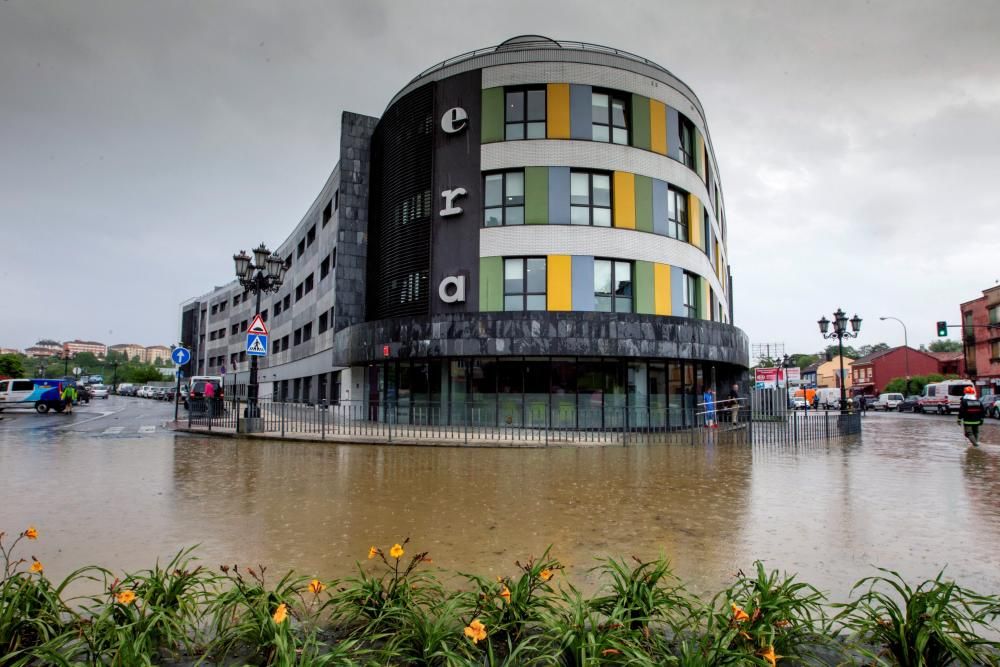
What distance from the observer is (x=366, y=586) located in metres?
3.48

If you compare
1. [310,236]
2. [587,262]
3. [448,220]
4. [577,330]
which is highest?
[310,236]

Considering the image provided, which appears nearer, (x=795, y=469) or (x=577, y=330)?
(x=795, y=469)

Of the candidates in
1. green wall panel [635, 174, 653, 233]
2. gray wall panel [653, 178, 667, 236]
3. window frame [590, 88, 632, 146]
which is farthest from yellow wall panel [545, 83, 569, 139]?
gray wall panel [653, 178, 667, 236]

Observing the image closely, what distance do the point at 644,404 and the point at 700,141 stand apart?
1391cm

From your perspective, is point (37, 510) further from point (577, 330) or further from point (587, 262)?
point (587, 262)

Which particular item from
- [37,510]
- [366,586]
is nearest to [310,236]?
[37,510]

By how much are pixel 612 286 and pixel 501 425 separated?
23.9ft

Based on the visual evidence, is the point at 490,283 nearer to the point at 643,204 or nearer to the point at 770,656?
the point at 643,204

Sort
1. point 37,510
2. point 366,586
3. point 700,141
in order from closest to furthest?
1. point 366,586
2. point 37,510
3. point 700,141

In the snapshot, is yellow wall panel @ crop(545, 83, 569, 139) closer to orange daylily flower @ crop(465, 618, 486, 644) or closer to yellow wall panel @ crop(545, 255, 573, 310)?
yellow wall panel @ crop(545, 255, 573, 310)

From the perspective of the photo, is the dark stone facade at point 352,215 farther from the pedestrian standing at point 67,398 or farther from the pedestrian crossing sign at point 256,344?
the pedestrian standing at point 67,398

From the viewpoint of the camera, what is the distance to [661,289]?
23562 millimetres

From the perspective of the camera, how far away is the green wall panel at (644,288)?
23047 millimetres

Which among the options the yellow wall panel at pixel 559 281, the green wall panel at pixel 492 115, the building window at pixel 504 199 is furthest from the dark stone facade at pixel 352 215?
the yellow wall panel at pixel 559 281
